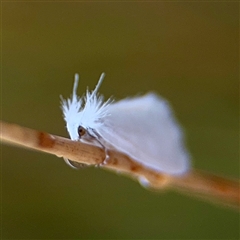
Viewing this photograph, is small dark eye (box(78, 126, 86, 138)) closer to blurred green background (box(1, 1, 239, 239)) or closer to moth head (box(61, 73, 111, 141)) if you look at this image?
moth head (box(61, 73, 111, 141))

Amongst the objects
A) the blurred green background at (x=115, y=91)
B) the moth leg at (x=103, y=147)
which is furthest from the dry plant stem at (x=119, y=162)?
the blurred green background at (x=115, y=91)

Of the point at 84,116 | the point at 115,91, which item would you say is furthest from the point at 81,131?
the point at 115,91

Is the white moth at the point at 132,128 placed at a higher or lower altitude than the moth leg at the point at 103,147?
higher

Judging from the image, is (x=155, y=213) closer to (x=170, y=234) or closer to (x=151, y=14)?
(x=170, y=234)

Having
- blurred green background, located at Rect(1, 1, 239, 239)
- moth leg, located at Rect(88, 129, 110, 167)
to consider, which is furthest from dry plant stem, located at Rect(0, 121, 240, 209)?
blurred green background, located at Rect(1, 1, 239, 239)

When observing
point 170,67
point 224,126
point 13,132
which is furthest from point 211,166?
point 13,132

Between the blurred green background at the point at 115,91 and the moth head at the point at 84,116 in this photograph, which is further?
the blurred green background at the point at 115,91

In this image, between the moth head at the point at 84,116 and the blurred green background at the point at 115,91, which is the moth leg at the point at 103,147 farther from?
the blurred green background at the point at 115,91
